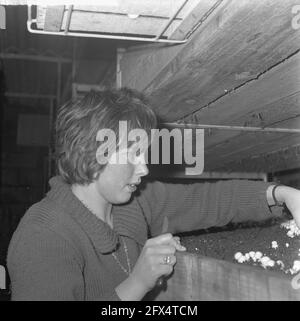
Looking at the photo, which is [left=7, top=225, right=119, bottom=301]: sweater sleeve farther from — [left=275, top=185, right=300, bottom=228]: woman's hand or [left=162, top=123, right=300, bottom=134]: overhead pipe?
[left=162, top=123, right=300, bottom=134]: overhead pipe

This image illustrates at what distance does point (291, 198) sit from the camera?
0.93 meters

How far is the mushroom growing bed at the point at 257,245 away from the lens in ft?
2.70

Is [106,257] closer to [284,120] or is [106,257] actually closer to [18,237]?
[18,237]

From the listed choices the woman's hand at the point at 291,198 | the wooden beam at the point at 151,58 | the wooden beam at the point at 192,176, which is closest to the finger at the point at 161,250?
the woman's hand at the point at 291,198

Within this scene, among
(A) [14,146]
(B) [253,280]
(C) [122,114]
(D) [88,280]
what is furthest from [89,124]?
(A) [14,146]

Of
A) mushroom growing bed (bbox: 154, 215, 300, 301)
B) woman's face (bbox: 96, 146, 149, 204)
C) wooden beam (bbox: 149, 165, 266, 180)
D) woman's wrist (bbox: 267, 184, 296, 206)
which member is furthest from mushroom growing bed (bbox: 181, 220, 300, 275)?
wooden beam (bbox: 149, 165, 266, 180)

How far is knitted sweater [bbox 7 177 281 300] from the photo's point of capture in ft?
2.77

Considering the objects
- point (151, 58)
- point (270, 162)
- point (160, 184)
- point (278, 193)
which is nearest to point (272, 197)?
point (278, 193)

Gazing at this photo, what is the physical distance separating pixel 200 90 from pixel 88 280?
54cm

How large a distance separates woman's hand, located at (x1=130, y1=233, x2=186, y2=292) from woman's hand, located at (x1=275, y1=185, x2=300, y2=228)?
28cm

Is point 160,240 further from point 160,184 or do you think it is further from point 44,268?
point 160,184

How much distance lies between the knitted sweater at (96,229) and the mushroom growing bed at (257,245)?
0.23ft

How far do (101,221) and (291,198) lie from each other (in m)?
0.45
